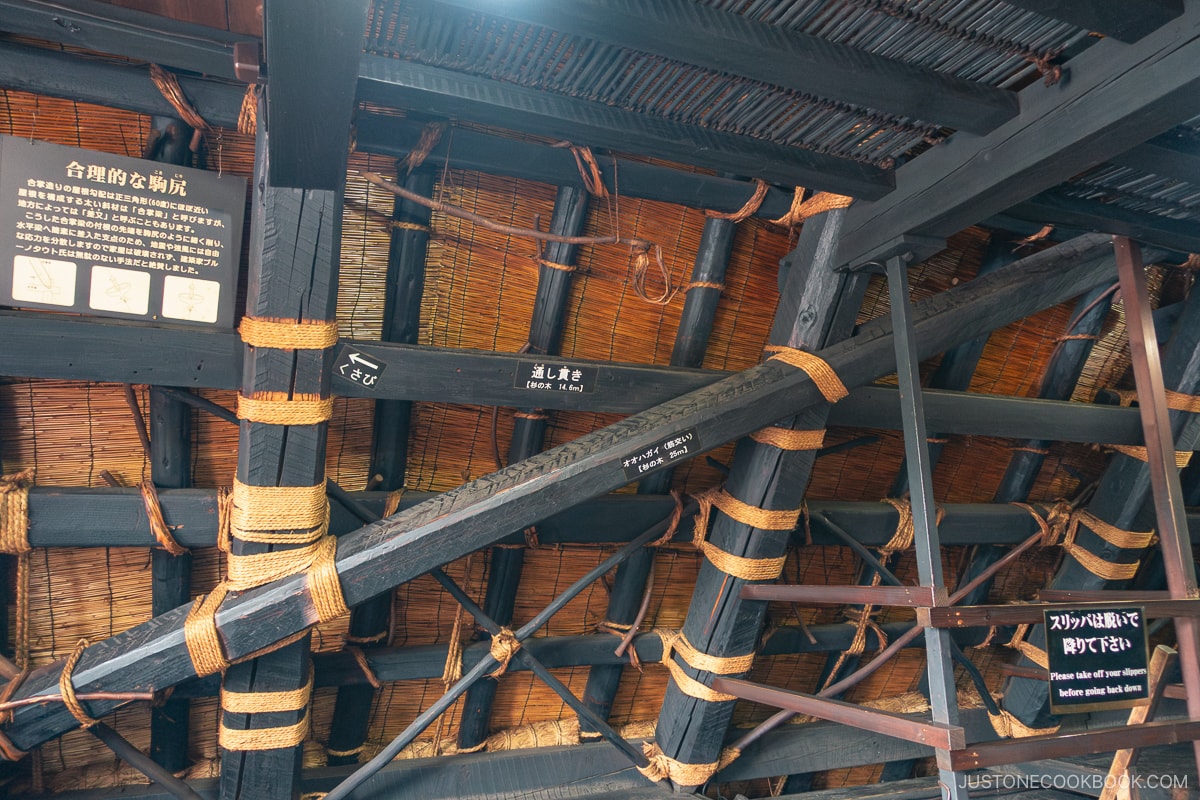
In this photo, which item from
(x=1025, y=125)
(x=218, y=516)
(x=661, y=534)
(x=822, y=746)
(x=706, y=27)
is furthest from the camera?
(x=822, y=746)

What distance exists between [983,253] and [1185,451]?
121 centimetres

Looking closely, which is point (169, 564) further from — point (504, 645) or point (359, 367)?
point (504, 645)

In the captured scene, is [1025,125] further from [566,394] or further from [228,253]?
[228,253]

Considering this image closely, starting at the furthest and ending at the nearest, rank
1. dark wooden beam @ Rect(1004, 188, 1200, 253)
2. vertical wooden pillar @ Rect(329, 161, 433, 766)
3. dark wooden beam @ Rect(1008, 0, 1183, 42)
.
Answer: vertical wooden pillar @ Rect(329, 161, 433, 766)
dark wooden beam @ Rect(1004, 188, 1200, 253)
dark wooden beam @ Rect(1008, 0, 1183, 42)

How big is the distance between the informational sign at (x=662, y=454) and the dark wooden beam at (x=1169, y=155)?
1306 millimetres

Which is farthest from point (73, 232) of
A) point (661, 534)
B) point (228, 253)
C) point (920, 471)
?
point (920, 471)

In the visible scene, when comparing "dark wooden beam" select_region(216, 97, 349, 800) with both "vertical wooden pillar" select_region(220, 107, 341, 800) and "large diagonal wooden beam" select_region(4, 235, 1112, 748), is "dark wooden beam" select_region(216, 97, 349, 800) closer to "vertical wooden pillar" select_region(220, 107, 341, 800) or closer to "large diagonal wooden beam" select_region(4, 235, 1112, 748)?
"vertical wooden pillar" select_region(220, 107, 341, 800)

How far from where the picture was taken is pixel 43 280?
1.90m

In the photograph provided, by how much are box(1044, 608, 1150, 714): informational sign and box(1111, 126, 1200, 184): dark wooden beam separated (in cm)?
117

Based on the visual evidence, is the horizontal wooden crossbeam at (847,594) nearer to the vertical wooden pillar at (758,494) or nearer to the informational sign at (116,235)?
the vertical wooden pillar at (758,494)

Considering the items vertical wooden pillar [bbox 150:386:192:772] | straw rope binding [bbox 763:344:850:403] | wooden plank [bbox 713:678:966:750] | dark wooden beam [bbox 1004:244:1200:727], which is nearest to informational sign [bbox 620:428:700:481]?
straw rope binding [bbox 763:344:850:403]

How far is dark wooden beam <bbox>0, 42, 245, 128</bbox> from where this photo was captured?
1773 mm

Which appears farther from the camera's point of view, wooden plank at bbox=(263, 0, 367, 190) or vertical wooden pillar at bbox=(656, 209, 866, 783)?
vertical wooden pillar at bbox=(656, 209, 866, 783)

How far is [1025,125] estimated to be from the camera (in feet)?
5.54
